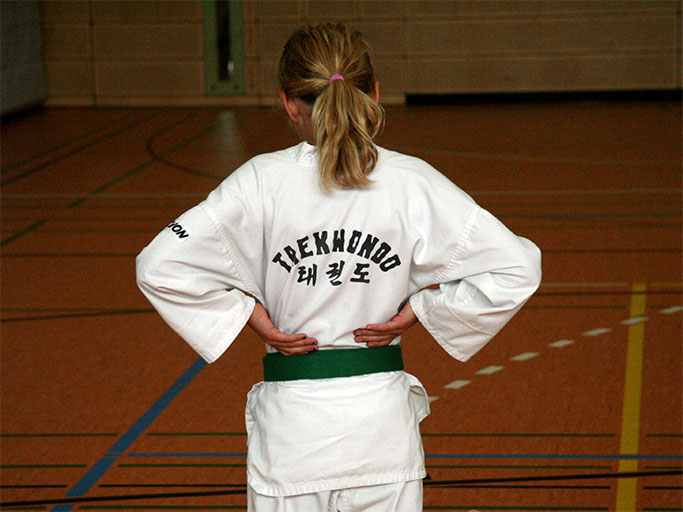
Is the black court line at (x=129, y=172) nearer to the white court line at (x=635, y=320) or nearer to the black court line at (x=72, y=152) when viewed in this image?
the black court line at (x=72, y=152)

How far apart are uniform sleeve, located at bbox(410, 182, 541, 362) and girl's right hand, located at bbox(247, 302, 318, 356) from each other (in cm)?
21

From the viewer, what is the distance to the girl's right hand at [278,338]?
1.76m

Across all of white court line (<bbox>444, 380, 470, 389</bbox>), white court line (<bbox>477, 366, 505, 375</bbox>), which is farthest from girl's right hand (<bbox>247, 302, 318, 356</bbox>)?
white court line (<bbox>477, 366, 505, 375</bbox>)

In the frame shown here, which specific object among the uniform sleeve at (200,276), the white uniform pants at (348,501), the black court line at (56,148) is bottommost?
the black court line at (56,148)

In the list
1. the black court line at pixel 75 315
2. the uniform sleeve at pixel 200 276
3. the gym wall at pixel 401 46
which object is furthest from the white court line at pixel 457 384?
the gym wall at pixel 401 46

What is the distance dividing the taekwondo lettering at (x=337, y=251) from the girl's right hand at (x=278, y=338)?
0.32ft

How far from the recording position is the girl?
172 cm

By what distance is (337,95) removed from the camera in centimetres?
168

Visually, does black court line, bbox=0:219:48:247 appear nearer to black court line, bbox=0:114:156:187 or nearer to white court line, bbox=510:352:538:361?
black court line, bbox=0:114:156:187

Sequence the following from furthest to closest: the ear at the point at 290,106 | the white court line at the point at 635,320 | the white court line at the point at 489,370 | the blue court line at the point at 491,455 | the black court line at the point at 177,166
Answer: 1. the black court line at the point at 177,166
2. the white court line at the point at 635,320
3. the white court line at the point at 489,370
4. the blue court line at the point at 491,455
5. the ear at the point at 290,106

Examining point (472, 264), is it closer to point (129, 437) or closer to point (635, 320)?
point (129, 437)

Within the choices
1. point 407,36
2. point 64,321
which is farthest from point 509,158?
point 64,321

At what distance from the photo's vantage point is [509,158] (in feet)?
29.3

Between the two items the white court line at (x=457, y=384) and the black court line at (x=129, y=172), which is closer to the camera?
the white court line at (x=457, y=384)
